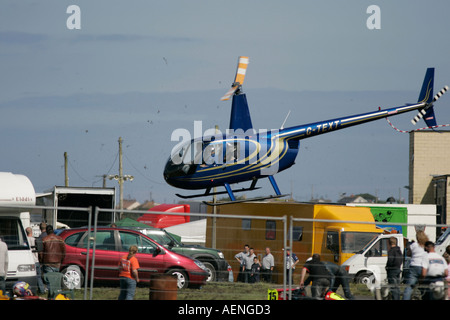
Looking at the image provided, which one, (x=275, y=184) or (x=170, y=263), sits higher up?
(x=275, y=184)

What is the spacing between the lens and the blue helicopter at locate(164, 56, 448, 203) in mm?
22688

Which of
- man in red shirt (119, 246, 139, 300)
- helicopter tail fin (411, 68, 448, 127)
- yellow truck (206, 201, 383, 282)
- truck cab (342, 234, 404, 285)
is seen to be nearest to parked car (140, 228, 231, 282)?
yellow truck (206, 201, 383, 282)

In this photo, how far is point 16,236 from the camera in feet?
46.0

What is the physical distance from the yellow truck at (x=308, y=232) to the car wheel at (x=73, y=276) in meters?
5.70

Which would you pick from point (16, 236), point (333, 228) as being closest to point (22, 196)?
point (16, 236)

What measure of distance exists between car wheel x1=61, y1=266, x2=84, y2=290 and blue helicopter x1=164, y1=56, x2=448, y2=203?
751cm

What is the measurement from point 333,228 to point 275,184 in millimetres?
3310

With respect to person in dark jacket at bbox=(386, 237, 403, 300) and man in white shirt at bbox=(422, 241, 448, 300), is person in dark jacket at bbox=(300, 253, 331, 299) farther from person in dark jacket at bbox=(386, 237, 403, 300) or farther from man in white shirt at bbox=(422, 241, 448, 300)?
man in white shirt at bbox=(422, 241, 448, 300)

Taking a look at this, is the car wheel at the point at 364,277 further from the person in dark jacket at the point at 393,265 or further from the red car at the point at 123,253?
the red car at the point at 123,253

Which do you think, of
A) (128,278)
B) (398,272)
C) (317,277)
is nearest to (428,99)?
(398,272)

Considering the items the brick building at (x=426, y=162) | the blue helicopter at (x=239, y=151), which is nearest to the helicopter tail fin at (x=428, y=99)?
the blue helicopter at (x=239, y=151)

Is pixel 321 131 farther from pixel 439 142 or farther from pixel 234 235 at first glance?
pixel 439 142

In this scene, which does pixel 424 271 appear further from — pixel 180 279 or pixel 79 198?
pixel 79 198
